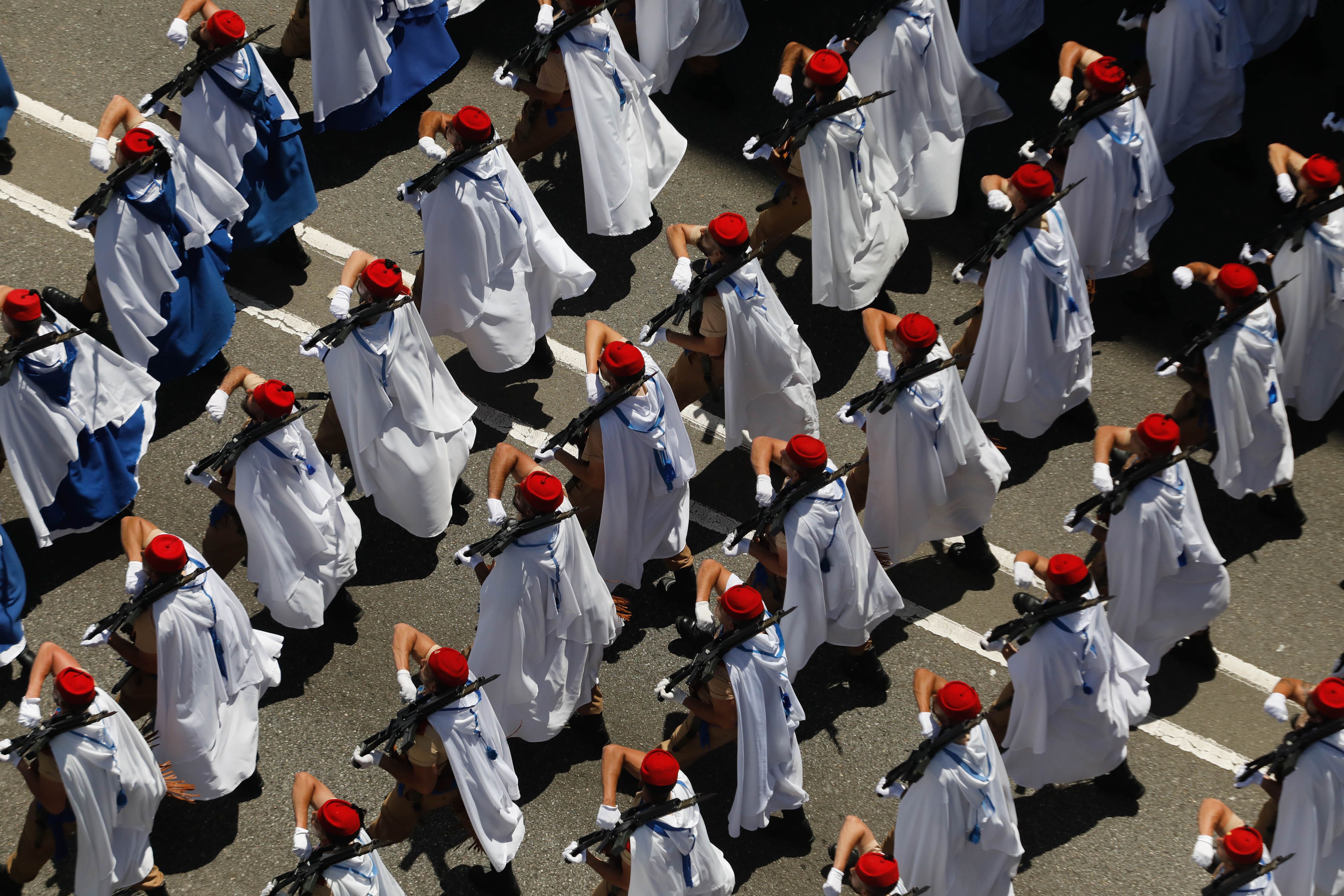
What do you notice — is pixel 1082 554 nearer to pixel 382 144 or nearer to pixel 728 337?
pixel 728 337

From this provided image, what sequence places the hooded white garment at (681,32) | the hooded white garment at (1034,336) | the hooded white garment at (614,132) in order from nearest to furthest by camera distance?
1. the hooded white garment at (1034,336)
2. the hooded white garment at (614,132)
3. the hooded white garment at (681,32)

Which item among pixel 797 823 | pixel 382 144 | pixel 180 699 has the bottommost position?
pixel 797 823

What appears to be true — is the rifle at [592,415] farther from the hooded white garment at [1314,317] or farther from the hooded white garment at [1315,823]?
the hooded white garment at [1314,317]

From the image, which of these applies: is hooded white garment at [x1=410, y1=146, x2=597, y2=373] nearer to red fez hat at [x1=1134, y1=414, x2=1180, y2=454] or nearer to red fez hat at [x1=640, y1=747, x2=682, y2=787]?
red fez hat at [x1=640, y1=747, x2=682, y2=787]

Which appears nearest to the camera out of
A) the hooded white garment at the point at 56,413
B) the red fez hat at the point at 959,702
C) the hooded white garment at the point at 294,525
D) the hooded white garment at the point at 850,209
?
the red fez hat at the point at 959,702

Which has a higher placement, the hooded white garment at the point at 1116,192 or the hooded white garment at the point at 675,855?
the hooded white garment at the point at 1116,192

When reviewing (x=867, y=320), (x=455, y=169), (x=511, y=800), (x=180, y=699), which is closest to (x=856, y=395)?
(x=867, y=320)

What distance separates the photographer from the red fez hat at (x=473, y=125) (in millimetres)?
10000

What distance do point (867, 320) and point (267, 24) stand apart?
18.2 feet

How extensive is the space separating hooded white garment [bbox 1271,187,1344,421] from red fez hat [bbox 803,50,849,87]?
308 cm

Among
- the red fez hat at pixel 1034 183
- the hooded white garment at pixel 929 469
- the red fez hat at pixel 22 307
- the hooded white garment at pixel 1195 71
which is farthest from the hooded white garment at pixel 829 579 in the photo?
the red fez hat at pixel 22 307

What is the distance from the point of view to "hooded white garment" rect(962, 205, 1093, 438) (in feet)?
33.7

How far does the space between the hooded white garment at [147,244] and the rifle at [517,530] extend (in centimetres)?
276

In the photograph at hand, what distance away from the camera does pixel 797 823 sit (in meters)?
9.38
